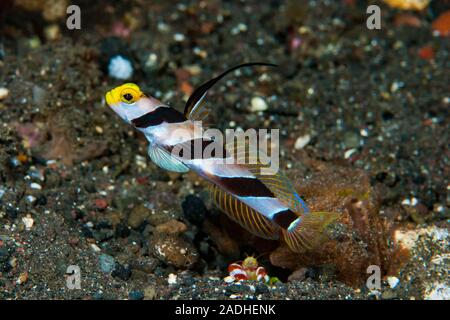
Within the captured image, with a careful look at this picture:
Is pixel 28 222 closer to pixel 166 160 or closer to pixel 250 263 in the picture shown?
pixel 166 160

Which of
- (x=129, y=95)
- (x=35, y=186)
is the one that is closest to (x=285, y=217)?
(x=129, y=95)

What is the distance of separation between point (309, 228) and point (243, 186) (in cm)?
52

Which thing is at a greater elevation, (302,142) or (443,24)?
(443,24)

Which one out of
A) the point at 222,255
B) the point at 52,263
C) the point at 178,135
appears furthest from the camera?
the point at 222,255

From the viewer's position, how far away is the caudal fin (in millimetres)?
3264

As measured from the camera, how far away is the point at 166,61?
575 cm

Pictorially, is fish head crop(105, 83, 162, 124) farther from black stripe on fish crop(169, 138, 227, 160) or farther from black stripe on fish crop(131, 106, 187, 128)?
black stripe on fish crop(169, 138, 227, 160)

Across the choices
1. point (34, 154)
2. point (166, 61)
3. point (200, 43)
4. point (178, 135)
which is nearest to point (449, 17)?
point (200, 43)

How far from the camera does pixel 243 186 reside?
10.6 feet

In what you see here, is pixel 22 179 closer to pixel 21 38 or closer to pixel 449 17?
pixel 21 38

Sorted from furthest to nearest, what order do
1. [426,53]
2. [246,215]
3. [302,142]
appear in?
[426,53] < [302,142] < [246,215]

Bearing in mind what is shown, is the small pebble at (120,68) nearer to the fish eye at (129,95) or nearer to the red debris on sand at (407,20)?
the fish eye at (129,95)

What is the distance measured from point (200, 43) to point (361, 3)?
2313mm

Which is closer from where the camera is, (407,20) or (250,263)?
(250,263)
